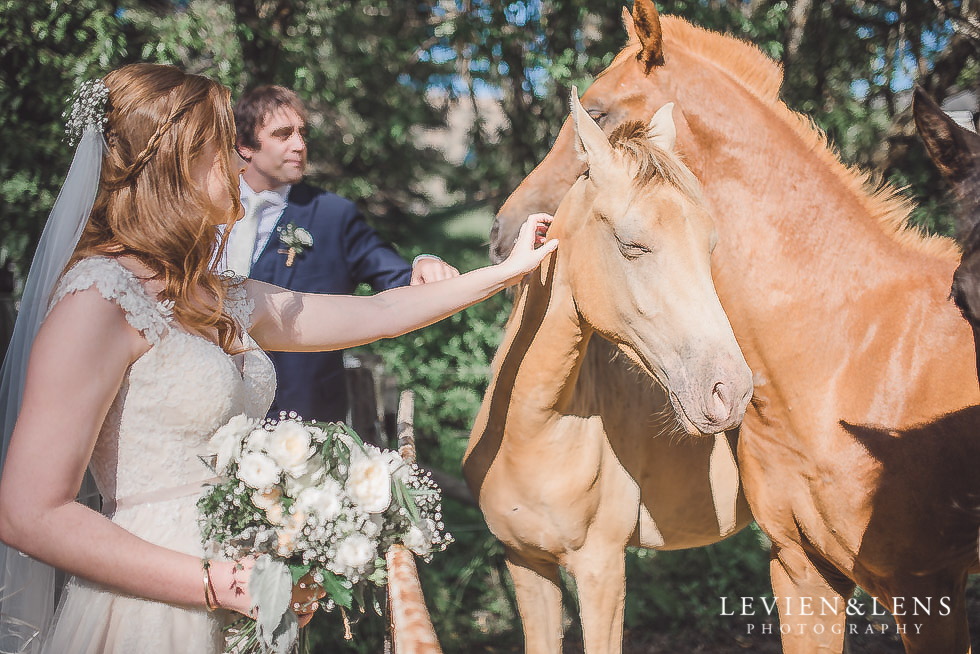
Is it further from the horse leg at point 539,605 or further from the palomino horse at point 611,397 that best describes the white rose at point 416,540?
the horse leg at point 539,605

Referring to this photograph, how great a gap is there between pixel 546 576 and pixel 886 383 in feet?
4.19

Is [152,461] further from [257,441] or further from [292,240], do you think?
[292,240]

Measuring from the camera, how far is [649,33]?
2.52 m

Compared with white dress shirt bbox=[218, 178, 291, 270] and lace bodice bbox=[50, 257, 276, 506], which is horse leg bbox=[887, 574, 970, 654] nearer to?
lace bodice bbox=[50, 257, 276, 506]

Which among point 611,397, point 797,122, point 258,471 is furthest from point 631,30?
point 258,471

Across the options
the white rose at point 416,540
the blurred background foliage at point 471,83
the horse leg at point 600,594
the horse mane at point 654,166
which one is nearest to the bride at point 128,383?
the white rose at point 416,540

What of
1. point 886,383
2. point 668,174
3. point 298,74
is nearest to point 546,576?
point 886,383

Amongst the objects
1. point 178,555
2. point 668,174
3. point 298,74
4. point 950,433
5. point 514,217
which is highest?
point 298,74

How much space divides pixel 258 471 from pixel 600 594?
133cm

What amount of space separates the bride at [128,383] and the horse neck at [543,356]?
89 cm

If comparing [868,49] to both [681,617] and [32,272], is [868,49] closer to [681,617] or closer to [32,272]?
[681,617]

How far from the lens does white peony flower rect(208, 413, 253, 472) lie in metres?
1.48

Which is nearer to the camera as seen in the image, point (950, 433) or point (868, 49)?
point (950, 433)

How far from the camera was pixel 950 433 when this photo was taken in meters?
1.92
